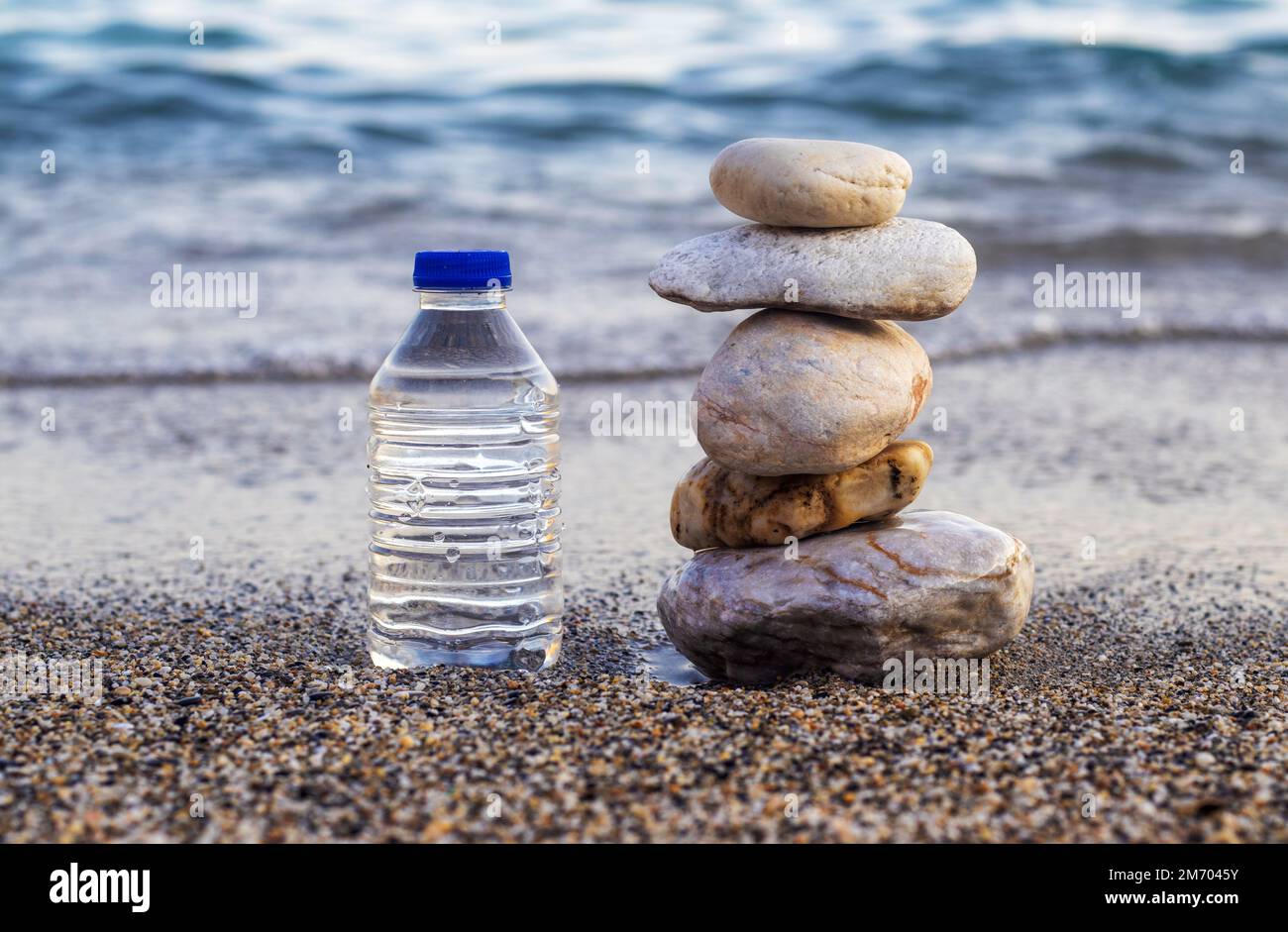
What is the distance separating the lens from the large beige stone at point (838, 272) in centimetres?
286

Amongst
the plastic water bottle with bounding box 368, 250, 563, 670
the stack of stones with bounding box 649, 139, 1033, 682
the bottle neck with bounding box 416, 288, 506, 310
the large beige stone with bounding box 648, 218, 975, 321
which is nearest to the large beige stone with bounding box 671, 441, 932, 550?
the stack of stones with bounding box 649, 139, 1033, 682

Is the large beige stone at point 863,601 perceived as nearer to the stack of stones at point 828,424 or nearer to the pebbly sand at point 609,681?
the stack of stones at point 828,424

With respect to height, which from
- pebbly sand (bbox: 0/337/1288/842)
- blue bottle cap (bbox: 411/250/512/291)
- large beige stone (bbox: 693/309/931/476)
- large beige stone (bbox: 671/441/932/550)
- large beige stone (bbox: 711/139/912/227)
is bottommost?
pebbly sand (bbox: 0/337/1288/842)

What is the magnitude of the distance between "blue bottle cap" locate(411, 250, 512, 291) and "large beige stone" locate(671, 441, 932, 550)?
762 mm

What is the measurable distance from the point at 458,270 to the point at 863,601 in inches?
45.3

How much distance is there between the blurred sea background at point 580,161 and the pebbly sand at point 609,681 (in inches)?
76.1

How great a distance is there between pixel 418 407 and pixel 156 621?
90 centimetres

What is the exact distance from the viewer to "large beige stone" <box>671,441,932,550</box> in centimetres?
304

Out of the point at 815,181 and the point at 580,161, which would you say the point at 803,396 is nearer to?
the point at 815,181

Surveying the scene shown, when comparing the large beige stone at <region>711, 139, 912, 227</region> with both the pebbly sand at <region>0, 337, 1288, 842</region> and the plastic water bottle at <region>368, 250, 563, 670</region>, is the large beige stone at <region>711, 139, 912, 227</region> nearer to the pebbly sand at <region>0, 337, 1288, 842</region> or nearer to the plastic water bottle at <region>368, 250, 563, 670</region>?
the plastic water bottle at <region>368, 250, 563, 670</region>

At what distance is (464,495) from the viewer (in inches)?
135

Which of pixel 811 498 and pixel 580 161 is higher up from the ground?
pixel 580 161

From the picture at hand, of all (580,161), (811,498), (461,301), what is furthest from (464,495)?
(580,161)

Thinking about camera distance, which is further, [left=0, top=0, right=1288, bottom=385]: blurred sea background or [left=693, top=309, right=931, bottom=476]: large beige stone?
[left=0, top=0, right=1288, bottom=385]: blurred sea background
